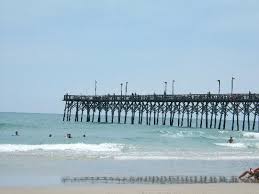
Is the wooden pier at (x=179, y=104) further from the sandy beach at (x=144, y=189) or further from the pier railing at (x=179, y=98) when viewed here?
the sandy beach at (x=144, y=189)

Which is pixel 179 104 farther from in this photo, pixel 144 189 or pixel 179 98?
pixel 144 189

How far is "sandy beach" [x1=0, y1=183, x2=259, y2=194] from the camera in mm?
12898

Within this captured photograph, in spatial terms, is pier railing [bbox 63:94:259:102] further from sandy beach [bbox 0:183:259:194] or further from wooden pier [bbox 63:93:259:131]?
sandy beach [bbox 0:183:259:194]

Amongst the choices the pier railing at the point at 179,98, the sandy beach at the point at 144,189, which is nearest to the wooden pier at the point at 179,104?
the pier railing at the point at 179,98

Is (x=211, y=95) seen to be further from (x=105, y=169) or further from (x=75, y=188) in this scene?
(x=75, y=188)

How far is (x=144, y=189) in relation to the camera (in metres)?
13.5

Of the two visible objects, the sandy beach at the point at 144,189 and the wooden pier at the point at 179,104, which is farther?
the wooden pier at the point at 179,104

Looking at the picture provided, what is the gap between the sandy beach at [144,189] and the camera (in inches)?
508

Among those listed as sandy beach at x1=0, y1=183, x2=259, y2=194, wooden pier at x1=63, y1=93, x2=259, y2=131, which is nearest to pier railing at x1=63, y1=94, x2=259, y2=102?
wooden pier at x1=63, y1=93, x2=259, y2=131

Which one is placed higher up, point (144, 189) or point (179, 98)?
point (179, 98)

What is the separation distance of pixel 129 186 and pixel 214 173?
182 inches

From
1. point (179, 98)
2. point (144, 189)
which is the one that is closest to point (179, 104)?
point (179, 98)

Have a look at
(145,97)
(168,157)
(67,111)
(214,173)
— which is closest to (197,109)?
(145,97)

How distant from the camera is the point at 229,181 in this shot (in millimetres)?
15312
